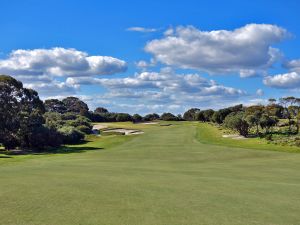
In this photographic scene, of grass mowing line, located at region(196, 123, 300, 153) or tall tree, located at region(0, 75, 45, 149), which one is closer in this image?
grass mowing line, located at region(196, 123, 300, 153)

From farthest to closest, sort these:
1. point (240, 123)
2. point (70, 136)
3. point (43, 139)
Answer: point (240, 123) → point (70, 136) → point (43, 139)

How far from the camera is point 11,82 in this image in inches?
2891

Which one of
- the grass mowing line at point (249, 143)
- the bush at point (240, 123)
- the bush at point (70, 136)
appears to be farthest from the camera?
the bush at point (240, 123)

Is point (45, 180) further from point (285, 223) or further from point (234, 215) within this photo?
point (285, 223)

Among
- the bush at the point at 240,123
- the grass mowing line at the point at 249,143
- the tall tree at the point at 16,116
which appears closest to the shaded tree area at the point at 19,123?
the tall tree at the point at 16,116

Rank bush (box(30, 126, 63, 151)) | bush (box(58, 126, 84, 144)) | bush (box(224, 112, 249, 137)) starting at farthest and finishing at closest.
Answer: bush (box(224, 112, 249, 137)) < bush (box(58, 126, 84, 144)) < bush (box(30, 126, 63, 151))

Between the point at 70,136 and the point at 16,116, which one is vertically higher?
the point at 16,116

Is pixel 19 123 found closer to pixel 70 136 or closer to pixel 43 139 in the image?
pixel 43 139

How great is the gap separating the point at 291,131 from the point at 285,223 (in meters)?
84.5

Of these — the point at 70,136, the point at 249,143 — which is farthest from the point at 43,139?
the point at 249,143

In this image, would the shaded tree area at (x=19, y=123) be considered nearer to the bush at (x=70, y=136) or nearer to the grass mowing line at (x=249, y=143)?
Answer: the bush at (x=70, y=136)

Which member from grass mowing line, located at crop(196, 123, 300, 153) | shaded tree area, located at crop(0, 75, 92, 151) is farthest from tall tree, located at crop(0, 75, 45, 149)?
grass mowing line, located at crop(196, 123, 300, 153)

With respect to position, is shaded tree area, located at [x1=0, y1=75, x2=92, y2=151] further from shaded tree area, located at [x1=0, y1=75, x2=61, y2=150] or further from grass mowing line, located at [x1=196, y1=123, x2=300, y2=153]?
grass mowing line, located at [x1=196, y1=123, x2=300, y2=153]

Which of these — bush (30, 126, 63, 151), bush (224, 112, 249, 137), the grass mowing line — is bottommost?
the grass mowing line
